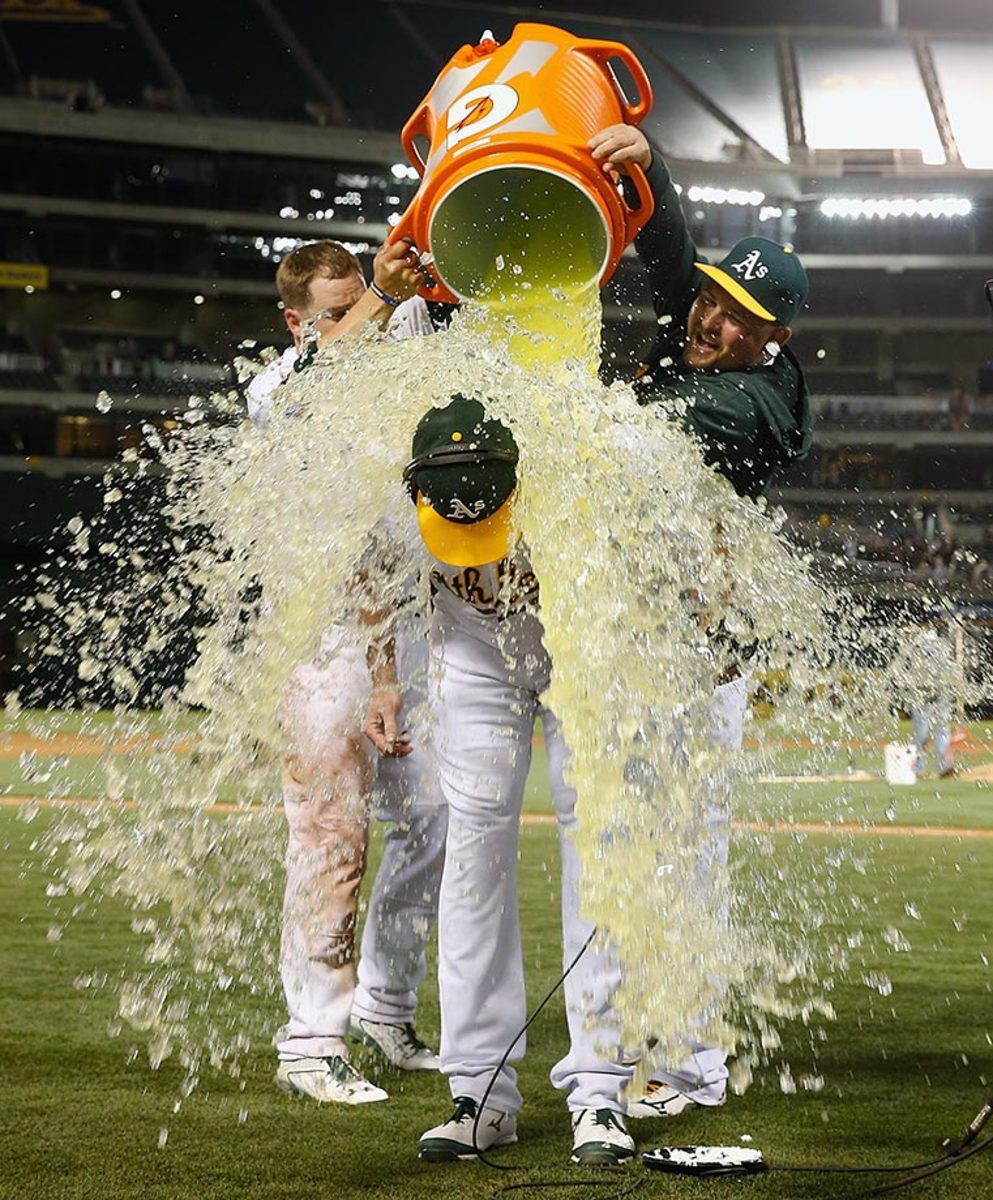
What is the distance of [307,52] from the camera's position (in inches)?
1334

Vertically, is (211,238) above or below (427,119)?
above

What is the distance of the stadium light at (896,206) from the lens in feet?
111

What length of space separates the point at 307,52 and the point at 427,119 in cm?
3329

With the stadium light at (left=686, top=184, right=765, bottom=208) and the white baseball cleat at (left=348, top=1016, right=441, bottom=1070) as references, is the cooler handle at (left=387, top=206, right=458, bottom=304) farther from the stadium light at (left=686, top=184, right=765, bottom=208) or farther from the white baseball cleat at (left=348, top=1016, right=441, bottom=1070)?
the stadium light at (left=686, top=184, right=765, bottom=208)

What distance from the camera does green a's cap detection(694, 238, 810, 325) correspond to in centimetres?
276

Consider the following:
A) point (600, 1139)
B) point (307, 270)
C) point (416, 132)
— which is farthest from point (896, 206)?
point (600, 1139)

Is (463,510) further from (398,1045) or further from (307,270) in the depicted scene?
(398,1045)

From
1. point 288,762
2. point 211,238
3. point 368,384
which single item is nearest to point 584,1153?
point 288,762

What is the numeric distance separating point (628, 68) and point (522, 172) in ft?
0.85

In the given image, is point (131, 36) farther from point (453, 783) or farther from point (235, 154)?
point (453, 783)

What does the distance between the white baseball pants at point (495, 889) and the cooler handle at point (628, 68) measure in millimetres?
970

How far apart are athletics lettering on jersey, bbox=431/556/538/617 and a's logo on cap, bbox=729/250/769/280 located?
75cm

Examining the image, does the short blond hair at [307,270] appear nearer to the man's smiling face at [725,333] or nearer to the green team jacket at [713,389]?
the green team jacket at [713,389]

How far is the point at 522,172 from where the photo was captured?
268cm
